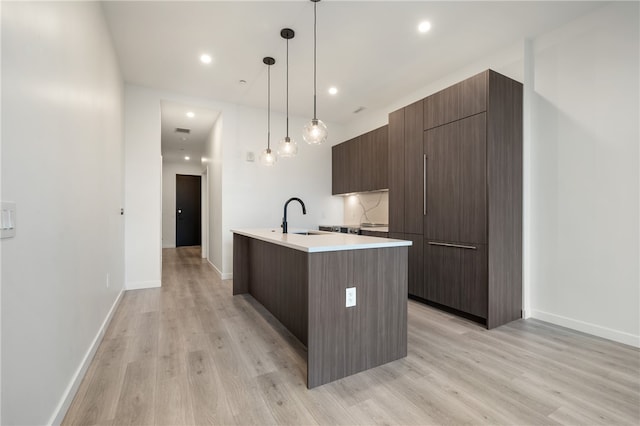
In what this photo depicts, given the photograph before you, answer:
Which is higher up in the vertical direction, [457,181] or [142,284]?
[457,181]

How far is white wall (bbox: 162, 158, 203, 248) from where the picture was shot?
29.6ft

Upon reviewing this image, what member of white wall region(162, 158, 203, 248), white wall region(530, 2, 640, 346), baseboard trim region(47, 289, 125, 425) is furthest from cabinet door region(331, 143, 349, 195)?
white wall region(162, 158, 203, 248)

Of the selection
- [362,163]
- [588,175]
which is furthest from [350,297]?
[362,163]

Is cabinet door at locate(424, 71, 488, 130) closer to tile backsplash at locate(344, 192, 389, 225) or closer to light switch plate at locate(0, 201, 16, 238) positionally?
tile backsplash at locate(344, 192, 389, 225)

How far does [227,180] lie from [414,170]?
2972 mm

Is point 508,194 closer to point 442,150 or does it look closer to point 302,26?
point 442,150

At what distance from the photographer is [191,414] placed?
155 centimetres

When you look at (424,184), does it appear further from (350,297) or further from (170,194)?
(170,194)

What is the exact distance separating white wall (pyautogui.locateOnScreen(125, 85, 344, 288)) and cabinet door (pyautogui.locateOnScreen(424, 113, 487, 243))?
2.68 metres

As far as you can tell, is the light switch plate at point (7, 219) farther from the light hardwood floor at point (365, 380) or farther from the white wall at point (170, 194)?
the white wall at point (170, 194)

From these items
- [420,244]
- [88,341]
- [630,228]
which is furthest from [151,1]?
[630,228]

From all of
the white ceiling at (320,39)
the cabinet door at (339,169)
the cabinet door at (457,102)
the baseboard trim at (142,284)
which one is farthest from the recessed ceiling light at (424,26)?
the baseboard trim at (142,284)

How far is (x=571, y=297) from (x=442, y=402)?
2.02 meters

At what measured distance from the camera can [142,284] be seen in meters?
4.22
